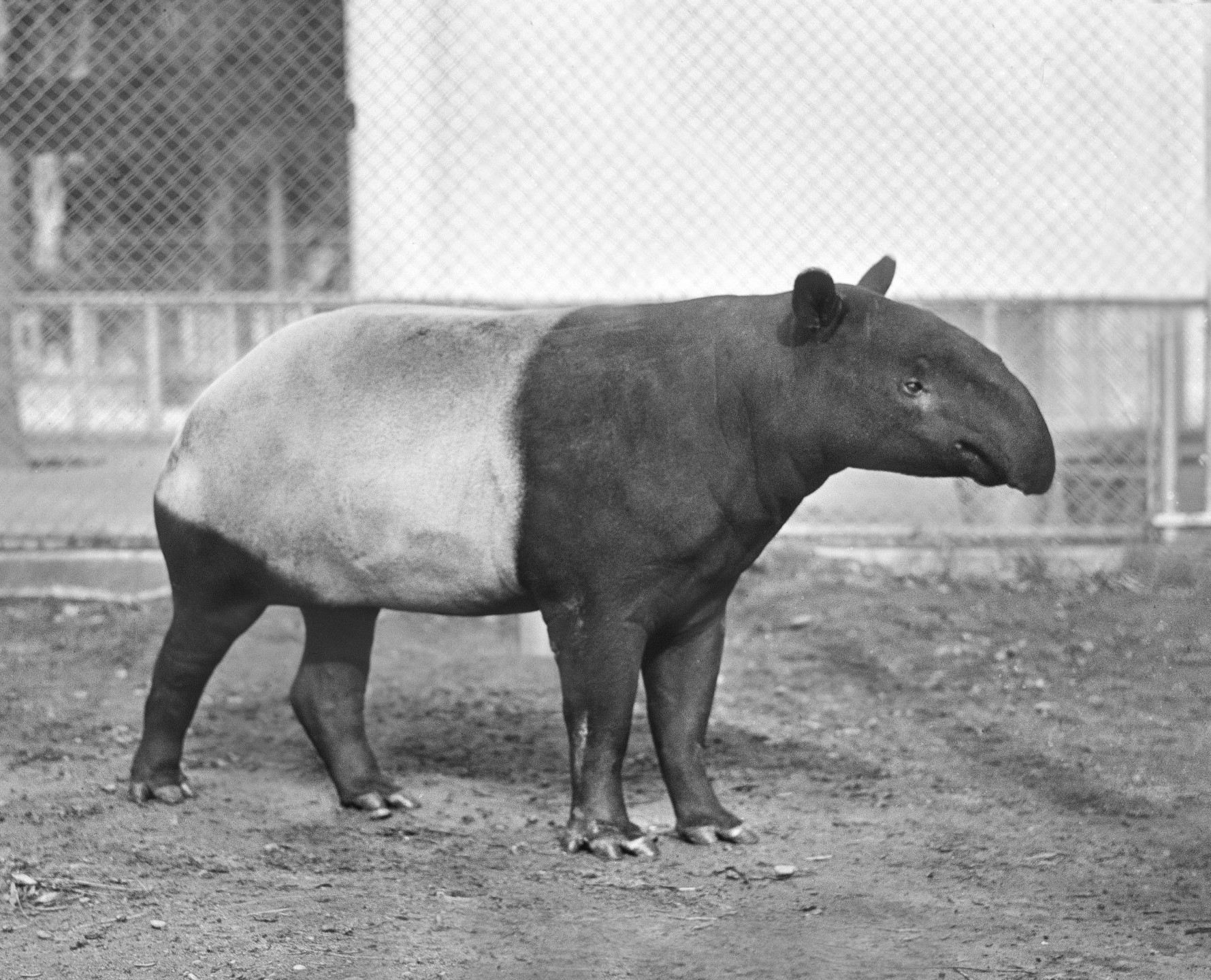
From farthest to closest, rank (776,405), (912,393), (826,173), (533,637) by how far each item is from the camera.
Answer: (826,173) → (533,637) → (776,405) → (912,393)

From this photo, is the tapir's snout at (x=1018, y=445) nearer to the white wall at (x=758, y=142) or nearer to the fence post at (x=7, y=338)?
the white wall at (x=758, y=142)

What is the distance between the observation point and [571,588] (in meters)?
4.17

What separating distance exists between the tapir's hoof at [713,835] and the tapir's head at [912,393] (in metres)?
1.09

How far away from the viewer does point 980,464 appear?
3.94 metres

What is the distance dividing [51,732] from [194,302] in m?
2.87

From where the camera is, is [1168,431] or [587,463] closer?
[587,463]

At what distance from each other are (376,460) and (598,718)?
0.94 metres

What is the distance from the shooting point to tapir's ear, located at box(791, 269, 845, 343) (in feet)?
12.9

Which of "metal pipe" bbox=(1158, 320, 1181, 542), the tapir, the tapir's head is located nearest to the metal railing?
"metal pipe" bbox=(1158, 320, 1181, 542)

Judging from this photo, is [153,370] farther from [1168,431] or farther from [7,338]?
[1168,431]

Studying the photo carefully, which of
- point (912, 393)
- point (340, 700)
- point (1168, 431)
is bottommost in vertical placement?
point (340, 700)

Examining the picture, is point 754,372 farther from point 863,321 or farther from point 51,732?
point 51,732

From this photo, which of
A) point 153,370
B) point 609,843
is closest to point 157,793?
point 609,843

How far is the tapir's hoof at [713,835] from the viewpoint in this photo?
4367mm
